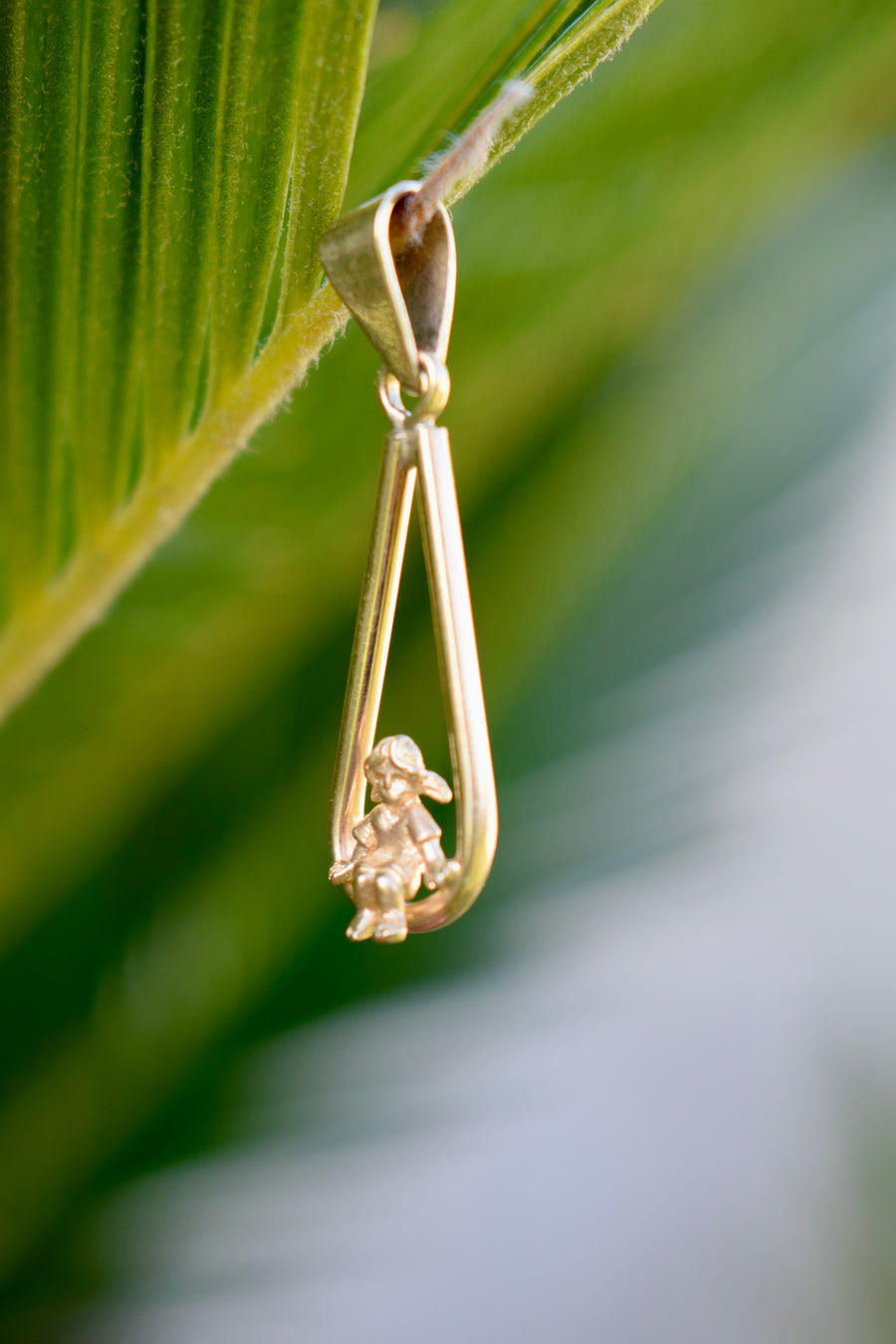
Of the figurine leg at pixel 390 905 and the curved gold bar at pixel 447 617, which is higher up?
the curved gold bar at pixel 447 617

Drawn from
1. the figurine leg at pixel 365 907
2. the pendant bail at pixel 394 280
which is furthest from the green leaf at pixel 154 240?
the figurine leg at pixel 365 907

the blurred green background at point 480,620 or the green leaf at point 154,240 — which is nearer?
the green leaf at point 154,240

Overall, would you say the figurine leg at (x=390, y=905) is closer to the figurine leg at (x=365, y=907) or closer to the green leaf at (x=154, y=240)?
the figurine leg at (x=365, y=907)

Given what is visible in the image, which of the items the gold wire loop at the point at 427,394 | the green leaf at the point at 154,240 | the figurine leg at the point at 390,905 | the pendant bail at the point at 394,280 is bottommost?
the figurine leg at the point at 390,905

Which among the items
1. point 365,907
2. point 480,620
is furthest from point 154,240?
point 480,620

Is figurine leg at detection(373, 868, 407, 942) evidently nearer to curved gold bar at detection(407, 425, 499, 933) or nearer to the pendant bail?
curved gold bar at detection(407, 425, 499, 933)

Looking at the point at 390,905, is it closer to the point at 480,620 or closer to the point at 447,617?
the point at 447,617
